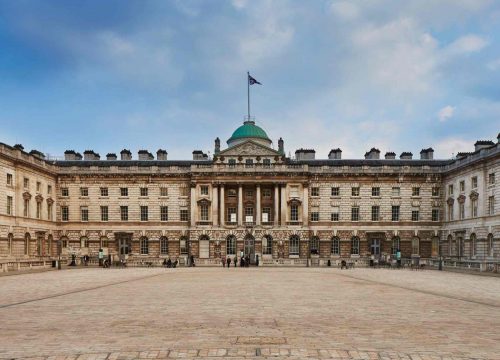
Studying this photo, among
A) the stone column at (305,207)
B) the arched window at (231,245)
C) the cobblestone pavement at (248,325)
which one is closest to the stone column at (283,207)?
the stone column at (305,207)

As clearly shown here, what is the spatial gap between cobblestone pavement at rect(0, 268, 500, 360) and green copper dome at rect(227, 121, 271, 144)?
50661 mm

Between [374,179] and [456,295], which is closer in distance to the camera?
[456,295]

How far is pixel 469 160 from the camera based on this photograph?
5750 cm

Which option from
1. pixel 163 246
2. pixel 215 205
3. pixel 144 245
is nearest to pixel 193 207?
pixel 215 205

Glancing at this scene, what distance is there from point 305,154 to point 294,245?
1383cm

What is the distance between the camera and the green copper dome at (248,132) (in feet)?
239

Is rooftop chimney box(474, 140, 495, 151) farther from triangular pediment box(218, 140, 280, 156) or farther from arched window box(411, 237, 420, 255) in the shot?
triangular pediment box(218, 140, 280, 156)

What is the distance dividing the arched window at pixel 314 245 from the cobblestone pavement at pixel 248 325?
44.4 metres

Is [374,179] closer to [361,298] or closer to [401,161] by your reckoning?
[401,161]

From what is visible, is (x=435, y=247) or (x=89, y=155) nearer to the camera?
(x=435, y=247)

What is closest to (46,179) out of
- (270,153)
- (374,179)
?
(270,153)

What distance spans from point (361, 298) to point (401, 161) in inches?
2065

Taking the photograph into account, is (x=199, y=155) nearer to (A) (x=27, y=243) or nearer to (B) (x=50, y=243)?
(B) (x=50, y=243)

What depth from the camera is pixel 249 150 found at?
224 ft
